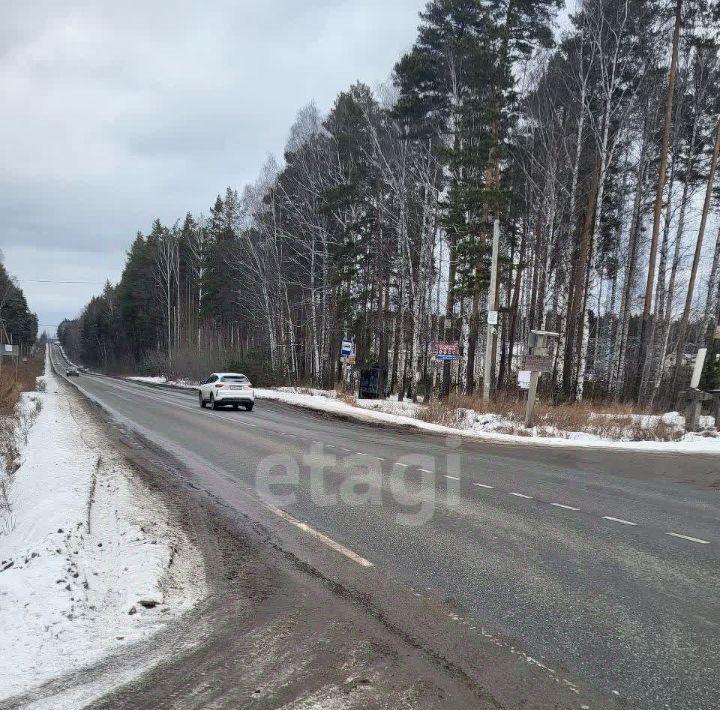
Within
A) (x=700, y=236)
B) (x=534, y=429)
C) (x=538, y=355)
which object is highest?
(x=700, y=236)

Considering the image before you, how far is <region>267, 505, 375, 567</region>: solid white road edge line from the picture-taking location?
5395 mm

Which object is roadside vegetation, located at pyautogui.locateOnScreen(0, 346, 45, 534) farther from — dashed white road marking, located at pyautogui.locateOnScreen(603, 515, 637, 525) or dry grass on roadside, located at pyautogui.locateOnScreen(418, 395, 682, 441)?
dry grass on roadside, located at pyautogui.locateOnScreen(418, 395, 682, 441)

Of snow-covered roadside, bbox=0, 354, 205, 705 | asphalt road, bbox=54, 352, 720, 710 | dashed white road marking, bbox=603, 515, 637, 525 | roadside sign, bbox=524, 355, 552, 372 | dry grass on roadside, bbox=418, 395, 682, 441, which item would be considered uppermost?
roadside sign, bbox=524, 355, 552, 372

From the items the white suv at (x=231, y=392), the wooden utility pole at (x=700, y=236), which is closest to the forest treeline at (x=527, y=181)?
the wooden utility pole at (x=700, y=236)

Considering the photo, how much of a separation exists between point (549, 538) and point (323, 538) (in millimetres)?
2389

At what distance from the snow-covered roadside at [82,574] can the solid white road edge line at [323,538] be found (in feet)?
4.09

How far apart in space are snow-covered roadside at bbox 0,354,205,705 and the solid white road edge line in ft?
4.09

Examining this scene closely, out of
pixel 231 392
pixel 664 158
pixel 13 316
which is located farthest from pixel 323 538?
pixel 13 316

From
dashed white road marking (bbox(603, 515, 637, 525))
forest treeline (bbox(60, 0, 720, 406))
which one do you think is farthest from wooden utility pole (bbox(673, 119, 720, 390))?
dashed white road marking (bbox(603, 515, 637, 525))

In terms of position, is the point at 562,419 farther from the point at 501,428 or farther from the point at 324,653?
the point at 324,653

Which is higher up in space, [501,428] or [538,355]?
[538,355]

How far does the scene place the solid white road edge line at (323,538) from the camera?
5395 mm

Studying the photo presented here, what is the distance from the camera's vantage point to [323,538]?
610cm

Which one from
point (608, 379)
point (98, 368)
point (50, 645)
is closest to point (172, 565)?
point (50, 645)
